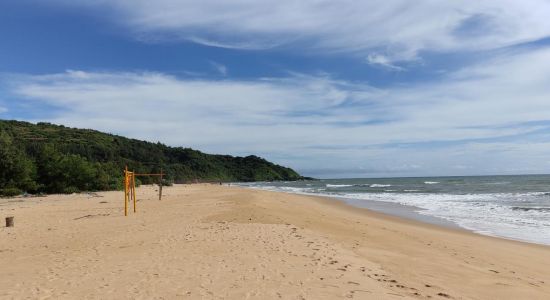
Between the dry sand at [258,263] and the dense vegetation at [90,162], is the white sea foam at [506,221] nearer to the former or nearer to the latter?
the dry sand at [258,263]

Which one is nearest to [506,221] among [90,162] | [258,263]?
[258,263]

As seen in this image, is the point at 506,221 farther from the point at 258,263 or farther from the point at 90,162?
the point at 90,162

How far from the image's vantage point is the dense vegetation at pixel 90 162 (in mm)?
36594

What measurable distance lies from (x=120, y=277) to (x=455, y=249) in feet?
28.6

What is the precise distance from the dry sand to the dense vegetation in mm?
23583

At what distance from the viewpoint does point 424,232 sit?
16.0 m

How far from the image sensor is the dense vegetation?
3659 cm

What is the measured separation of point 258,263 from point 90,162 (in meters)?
41.4

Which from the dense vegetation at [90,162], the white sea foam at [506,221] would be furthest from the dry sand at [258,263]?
the dense vegetation at [90,162]

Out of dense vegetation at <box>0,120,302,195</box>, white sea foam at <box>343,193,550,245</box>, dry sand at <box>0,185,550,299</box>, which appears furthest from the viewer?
dense vegetation at <box>0,120,302,195</box>

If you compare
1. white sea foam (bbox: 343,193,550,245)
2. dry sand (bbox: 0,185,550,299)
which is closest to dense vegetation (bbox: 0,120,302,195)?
dry sand (bbox: 0,185,550,299)

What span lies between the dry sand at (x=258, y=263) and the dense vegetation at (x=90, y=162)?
23.6 meters

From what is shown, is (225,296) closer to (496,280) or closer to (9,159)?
(496,280)

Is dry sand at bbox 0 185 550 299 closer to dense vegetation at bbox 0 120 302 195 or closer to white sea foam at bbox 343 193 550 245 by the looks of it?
white sea foam at bbox 343 193 550 245
